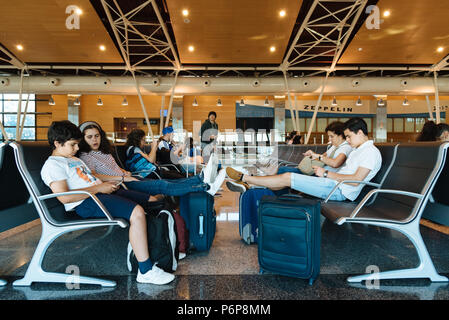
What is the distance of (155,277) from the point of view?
1.96 meters

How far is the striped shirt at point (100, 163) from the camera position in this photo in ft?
9.15

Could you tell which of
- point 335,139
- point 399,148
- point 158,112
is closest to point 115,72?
point 158,112

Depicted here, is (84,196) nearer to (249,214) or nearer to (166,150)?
(249,214)

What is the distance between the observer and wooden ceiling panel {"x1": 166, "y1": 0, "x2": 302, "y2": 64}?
8992 mm

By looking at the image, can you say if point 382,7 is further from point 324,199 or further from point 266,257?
point 266,257

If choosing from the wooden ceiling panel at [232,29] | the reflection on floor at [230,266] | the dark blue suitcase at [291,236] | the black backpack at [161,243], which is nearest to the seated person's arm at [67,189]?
the black backpack at [161,243]

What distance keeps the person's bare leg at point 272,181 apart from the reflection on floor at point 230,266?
0.62 metres

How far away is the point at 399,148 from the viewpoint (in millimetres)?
2592

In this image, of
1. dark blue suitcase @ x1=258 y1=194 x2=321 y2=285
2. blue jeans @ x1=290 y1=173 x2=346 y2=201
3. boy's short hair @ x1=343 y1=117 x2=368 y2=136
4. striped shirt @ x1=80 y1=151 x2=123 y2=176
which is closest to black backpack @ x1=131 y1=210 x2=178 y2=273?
dark blue suitcase @ x1=258 y1=194 x2=321 y2=285

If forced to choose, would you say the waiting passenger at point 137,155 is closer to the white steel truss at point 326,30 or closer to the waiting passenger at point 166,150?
the waiting passenger at point 166,150

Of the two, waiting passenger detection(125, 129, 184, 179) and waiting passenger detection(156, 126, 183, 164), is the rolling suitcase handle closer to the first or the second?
waiting passenger detection(125, 129, 184, 179)

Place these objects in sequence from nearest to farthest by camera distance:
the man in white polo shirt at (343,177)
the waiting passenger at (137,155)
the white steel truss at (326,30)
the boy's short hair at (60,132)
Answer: the boy's short hair at (60,132), the man in white polo shirt at (343,177), the waiting passenger at (137,155), the white steel truss at (326,30)

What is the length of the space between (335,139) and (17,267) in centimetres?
356

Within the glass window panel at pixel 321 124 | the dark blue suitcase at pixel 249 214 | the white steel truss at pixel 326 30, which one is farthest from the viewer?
the glass window panel at pixel 321 124
